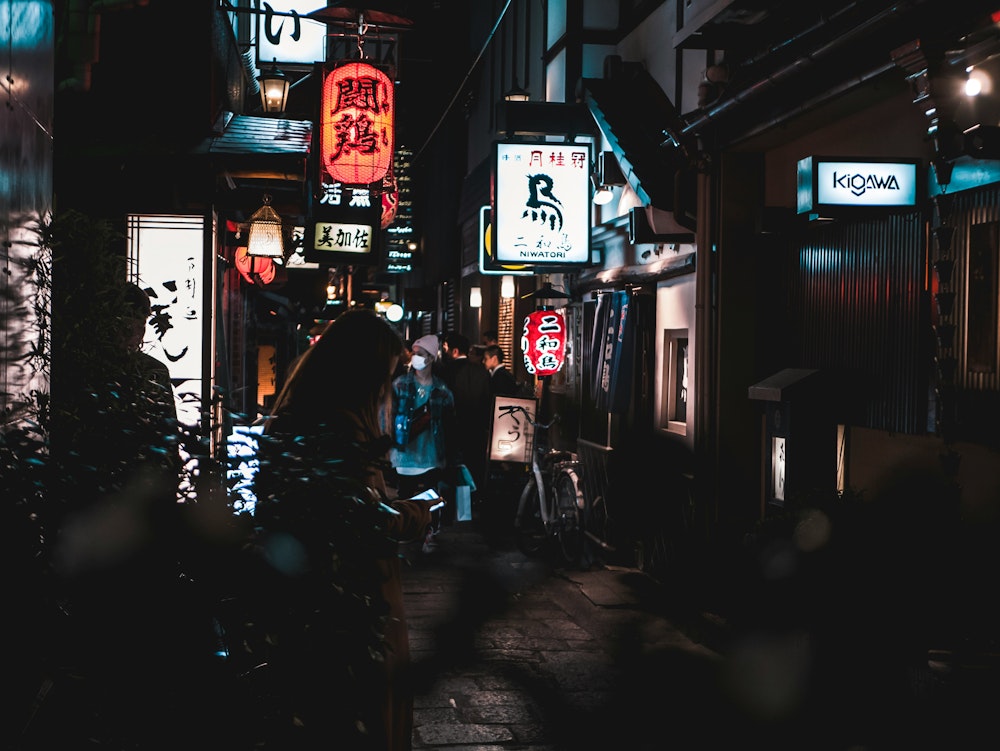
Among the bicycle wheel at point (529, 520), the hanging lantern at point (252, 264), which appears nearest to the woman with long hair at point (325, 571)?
the bicycle wheel at point (529, 520)

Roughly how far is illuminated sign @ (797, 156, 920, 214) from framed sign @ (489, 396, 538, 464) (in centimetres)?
826

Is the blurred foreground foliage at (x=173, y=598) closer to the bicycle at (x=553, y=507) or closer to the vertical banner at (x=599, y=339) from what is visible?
the bicycle at (x=553, y=507)

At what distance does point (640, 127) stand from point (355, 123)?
17.0ft

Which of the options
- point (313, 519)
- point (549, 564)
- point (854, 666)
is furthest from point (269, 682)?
point (549, 564)

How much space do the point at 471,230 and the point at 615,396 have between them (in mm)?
18527

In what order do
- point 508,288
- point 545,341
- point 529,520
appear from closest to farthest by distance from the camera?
1. point 529,520
2. point 545,341
3. point 508,288

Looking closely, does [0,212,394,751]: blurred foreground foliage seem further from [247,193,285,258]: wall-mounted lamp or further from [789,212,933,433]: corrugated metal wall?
[247,193,285,258]: wall-mounted lamp

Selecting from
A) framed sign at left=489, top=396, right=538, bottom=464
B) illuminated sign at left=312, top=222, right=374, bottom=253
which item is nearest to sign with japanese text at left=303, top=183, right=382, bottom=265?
illuminated sign at left=312, top=222, right=374, bottom=253

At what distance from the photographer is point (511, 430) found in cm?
1658

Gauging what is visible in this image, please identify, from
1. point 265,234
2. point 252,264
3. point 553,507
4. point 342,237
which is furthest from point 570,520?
point 342,237

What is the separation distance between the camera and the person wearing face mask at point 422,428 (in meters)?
14.9

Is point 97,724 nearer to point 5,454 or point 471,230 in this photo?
point 5,454

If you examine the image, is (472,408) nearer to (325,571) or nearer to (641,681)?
(641,681)

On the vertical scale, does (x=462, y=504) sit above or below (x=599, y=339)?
below
